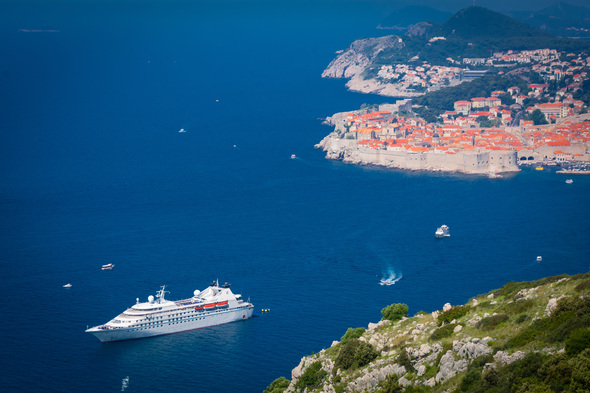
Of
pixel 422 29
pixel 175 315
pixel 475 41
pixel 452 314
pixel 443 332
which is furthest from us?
pixel 422 29

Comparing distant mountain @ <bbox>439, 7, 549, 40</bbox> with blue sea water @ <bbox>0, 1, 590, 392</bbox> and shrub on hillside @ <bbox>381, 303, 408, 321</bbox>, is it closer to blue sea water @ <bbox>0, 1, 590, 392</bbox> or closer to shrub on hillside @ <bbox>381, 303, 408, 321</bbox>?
blue sea water @ <bbox>0, 1, 590, 392</bbox>

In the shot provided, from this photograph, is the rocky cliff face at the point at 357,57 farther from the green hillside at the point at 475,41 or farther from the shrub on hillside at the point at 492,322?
the shrub on hillside at the point at 492,322

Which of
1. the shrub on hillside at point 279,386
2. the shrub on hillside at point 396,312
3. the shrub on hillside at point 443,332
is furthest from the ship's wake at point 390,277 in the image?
the shrub on hillside at point 443,332

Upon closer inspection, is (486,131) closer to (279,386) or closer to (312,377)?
(279,386)

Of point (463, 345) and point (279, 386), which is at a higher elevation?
point (463, 345)

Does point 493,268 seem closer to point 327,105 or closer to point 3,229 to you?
point 3,229

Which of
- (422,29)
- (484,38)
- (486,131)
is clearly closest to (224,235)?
(486,131)
